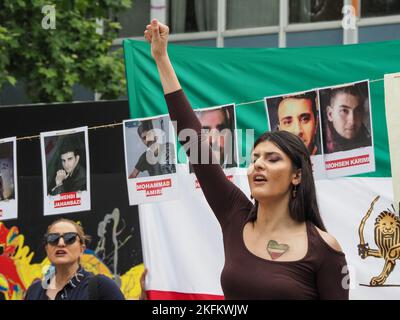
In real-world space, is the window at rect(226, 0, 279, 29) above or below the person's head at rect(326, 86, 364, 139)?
above

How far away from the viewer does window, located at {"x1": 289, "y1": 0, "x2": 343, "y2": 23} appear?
1462cm

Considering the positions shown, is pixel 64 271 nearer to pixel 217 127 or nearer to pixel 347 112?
pixel 217 127

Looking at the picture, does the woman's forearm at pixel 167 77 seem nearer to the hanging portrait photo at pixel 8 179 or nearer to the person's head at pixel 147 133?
the person's head at pixel 147 133

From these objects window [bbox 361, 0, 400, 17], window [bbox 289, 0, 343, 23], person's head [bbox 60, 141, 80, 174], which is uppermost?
window [bbox 289, 0, 343, 23]

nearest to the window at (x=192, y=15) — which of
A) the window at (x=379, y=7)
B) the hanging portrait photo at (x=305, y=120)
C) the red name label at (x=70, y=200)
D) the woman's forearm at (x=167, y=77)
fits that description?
the window at (x=379, y=7)

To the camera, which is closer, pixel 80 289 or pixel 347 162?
pixel 80 289

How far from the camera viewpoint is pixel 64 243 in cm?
557

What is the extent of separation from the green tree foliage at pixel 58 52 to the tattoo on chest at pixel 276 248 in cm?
863

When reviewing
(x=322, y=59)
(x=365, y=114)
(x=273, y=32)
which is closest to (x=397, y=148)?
(x=365, y=114)

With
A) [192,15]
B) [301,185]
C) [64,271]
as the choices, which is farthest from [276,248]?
[192,15]

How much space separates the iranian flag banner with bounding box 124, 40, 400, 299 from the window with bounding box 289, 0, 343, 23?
8926 mm

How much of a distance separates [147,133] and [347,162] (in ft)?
3.83

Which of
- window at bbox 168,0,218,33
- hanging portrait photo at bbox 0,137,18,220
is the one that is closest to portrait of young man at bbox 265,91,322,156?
hanging portrait photo at bbox 0,137,18,220

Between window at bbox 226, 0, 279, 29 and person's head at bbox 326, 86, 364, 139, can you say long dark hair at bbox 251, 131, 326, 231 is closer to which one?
person's head at bbox 326, 86, 364, 139
